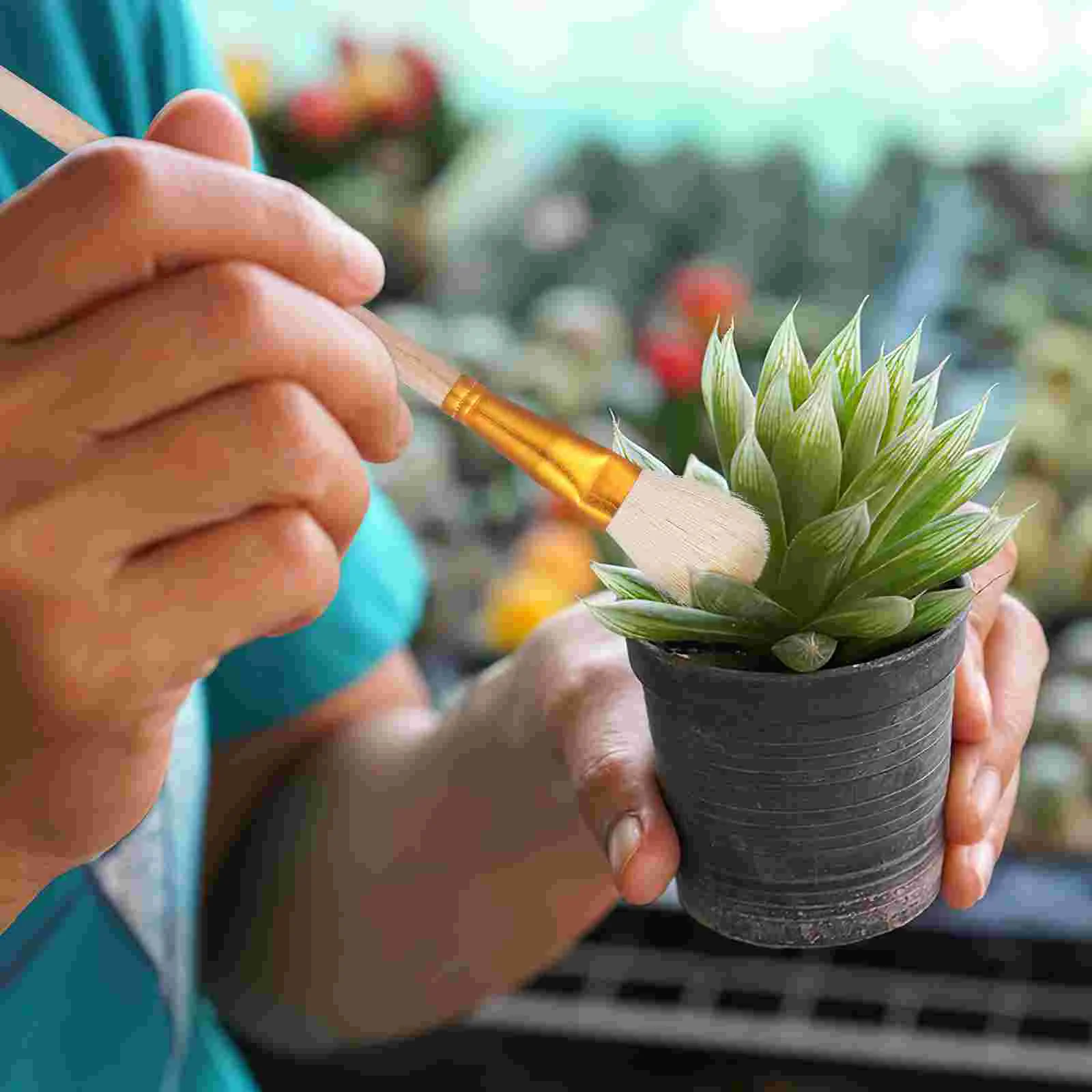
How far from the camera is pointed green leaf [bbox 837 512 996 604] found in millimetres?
655

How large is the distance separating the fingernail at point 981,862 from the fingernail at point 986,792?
1 cm

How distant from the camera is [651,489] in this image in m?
0.62

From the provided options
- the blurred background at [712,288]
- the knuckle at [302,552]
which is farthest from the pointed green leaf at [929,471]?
the blurred background at [712,288]

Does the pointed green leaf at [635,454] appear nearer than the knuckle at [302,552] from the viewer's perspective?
No

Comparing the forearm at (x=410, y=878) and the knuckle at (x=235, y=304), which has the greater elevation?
the knuckle at (x=235, y=304)

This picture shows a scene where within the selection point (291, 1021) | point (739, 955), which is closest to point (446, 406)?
point (291, 1021)

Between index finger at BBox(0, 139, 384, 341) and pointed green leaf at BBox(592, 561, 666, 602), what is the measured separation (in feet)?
0.74

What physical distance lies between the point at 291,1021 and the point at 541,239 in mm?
1742

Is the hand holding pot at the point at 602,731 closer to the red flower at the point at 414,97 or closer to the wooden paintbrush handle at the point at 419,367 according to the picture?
the wooden paintbrush handle at the point at 419,367

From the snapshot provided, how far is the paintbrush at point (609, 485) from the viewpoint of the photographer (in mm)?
608

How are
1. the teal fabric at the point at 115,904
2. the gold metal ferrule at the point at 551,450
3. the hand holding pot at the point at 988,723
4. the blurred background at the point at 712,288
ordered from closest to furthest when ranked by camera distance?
the gold metal ferrule at the point at 551,450, the hand holding pot at the point at 988,723, the teal fabric at the point at 115,904, the blurred background at the point at 712,288

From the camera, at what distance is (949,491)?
26.6 inches

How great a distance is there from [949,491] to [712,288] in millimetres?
1674

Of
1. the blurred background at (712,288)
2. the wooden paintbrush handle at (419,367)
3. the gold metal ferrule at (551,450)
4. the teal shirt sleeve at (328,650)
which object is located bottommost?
the blurred background at (712,288)
